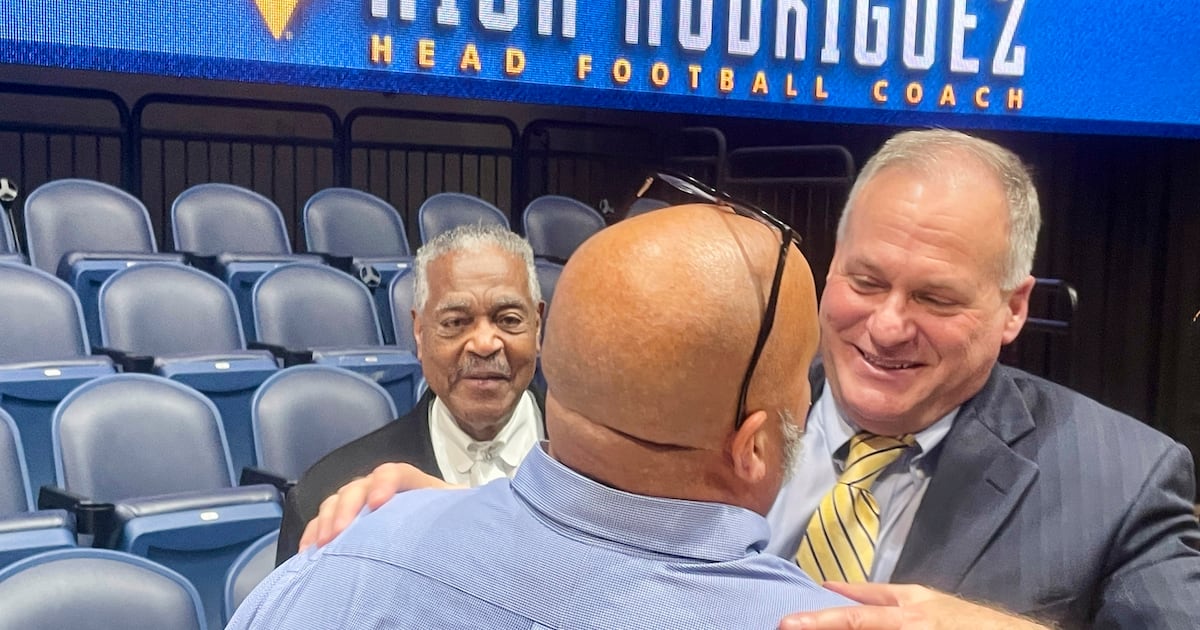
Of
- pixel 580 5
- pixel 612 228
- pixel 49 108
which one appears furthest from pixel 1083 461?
pixel 49 108

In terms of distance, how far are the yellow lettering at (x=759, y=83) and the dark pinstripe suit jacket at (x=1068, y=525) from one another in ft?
14.7

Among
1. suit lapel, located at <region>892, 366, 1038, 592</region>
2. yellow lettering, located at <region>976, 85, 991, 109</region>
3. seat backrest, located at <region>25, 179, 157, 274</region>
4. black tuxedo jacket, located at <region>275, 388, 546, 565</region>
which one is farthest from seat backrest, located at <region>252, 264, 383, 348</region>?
yellow lettering, located at <region>976, 85, 991, 109</region>

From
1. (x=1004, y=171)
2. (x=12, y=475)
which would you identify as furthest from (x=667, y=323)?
(x=12, y=475)

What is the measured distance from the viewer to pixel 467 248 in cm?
254

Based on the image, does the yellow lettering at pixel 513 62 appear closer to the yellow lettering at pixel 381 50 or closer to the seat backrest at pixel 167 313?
the yellow lettering at pixel 381 50

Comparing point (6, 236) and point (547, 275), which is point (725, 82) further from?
point (6, 236)

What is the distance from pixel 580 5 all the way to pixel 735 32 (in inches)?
31.5

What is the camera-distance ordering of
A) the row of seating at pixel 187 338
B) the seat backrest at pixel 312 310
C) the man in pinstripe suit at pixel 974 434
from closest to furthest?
the man in pinstripe suit at pixel 974 434
the row of seating at pixel 187 338
the seat backrest at pixel 312 310

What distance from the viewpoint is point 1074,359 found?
6.28 meters

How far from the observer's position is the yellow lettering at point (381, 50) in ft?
16.2

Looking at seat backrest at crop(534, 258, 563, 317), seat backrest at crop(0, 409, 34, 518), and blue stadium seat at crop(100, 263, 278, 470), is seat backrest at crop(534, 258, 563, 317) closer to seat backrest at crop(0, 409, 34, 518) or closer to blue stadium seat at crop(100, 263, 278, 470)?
blue stadium seat at crop(100, 263, 278, 470)

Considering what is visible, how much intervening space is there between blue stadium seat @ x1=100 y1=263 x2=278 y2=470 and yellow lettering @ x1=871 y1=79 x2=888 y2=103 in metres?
3.38

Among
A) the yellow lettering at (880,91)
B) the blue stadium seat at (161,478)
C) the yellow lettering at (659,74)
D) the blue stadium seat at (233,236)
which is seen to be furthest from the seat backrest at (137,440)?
the yellow lettering at (880,91)

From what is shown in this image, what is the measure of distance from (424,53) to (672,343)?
4.37 metres
